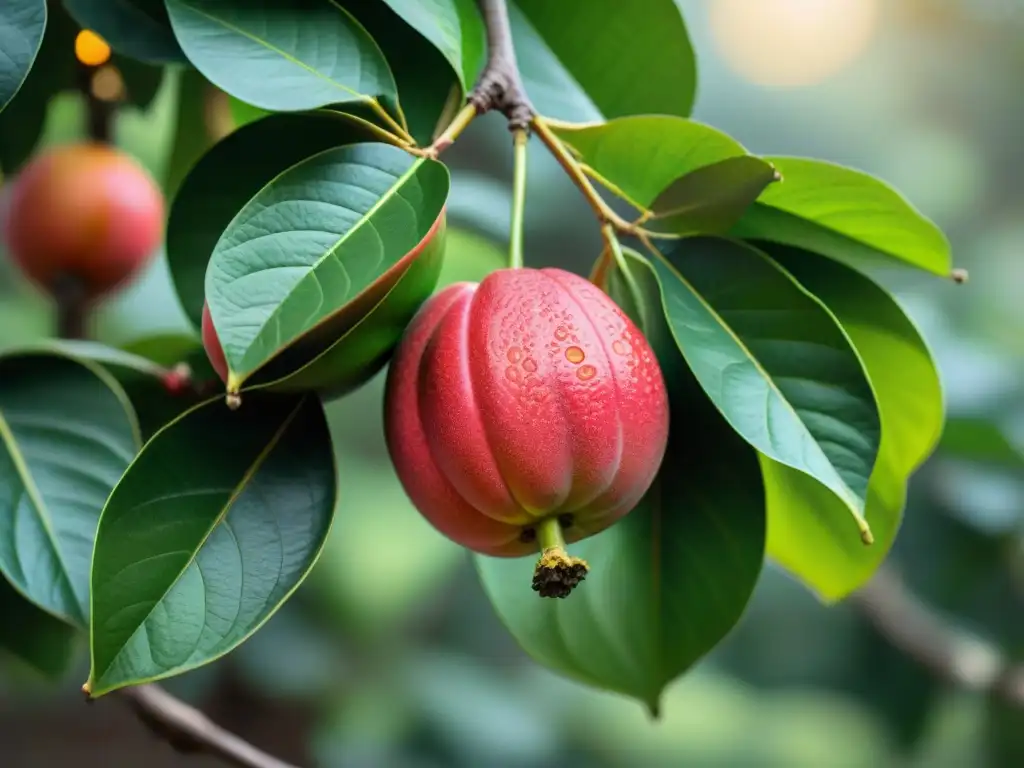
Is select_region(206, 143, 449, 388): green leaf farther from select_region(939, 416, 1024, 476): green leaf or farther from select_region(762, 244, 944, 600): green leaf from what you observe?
select_region(939, 416, 1024, 476): green leaf

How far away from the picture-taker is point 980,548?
1357mm

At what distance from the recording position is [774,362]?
45 centimetres

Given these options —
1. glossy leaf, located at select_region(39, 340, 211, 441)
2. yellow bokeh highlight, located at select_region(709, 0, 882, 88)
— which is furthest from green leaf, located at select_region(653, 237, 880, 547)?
yellow bokeh highlight, located at select_region(709, 0, 882, 88)

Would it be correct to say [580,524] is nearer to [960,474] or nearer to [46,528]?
[46,528]

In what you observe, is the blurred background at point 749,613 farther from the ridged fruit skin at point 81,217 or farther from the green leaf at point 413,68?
the green leaf at point 413,68

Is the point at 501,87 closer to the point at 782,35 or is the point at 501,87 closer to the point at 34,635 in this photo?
the point at 34,635

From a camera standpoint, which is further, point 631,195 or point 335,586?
point 335,586

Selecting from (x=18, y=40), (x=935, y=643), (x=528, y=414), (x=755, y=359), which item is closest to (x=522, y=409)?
(x=528, y=414)

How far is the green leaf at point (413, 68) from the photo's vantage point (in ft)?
1.67

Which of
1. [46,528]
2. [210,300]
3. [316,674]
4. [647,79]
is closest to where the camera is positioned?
[210,300]

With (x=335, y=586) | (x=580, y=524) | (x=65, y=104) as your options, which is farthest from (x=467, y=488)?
(x=335, y=586)

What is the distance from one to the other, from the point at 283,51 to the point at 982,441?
997mm

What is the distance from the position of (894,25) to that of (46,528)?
261 centimetres

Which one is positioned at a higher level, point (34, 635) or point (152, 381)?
point (152, 381)
